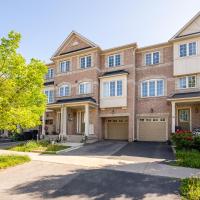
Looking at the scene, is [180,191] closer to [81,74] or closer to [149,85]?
[149,85]

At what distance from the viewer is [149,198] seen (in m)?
5.95

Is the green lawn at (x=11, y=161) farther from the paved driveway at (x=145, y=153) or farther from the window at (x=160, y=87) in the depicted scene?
the window at (x=160, y=87)

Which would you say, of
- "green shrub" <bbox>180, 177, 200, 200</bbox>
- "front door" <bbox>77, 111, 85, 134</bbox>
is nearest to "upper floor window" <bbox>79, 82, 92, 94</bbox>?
"front door" <bbox>77, 111, 85, 134</bbox>

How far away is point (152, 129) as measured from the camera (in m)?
20.6

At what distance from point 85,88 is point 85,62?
3174 millimetres

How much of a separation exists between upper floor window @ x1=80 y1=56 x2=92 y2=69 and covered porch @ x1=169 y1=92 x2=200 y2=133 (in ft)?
33.8

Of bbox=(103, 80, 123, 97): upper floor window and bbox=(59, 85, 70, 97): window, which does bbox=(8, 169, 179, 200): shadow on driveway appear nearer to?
bbox=(103, 80, 123, 97): upper floor window

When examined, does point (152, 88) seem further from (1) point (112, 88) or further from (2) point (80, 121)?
(2) point (80, 121)

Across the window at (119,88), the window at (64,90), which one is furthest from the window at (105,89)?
the window at (64,90)

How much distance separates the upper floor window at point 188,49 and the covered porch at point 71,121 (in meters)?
10.4

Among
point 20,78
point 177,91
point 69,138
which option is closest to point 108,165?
point 20,78

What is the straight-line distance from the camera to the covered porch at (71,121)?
20586mm

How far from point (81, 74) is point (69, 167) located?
15.2 metres

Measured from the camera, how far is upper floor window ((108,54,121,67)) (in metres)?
22.3
